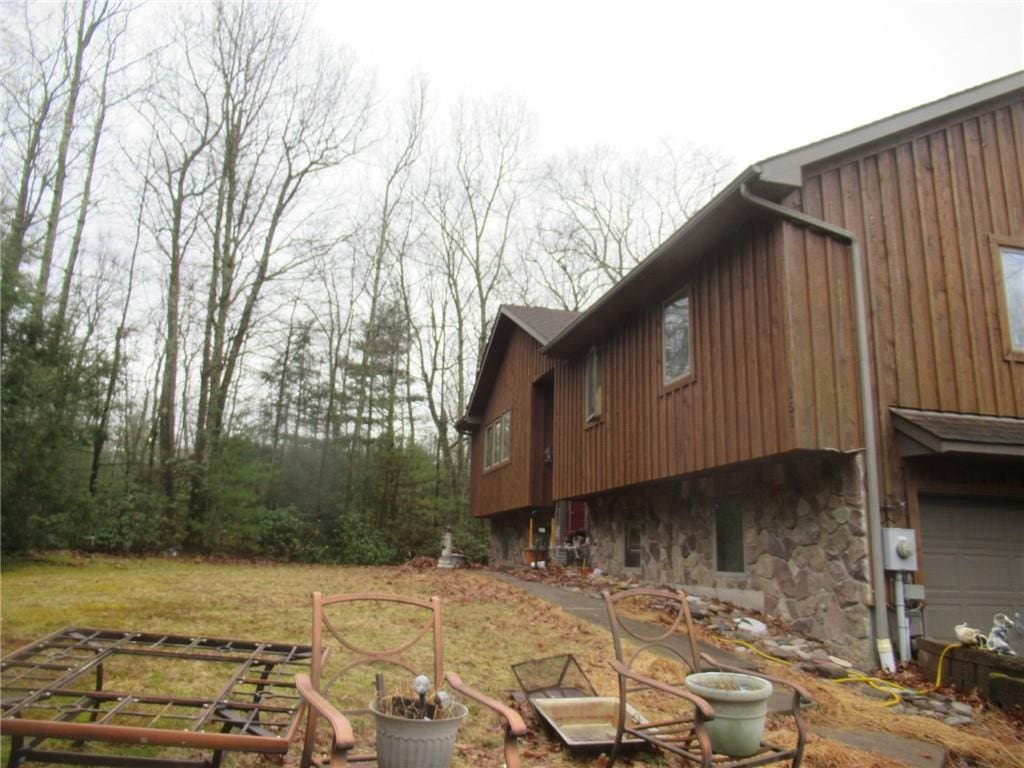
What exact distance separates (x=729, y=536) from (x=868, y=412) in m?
2.57

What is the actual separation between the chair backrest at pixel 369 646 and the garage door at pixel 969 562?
15.5ft

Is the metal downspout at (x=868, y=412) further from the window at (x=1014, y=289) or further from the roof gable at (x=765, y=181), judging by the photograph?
the window at (x=1014, y=289)

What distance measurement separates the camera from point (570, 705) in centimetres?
404

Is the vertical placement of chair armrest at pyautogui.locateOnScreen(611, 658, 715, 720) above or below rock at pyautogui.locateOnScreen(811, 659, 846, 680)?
above

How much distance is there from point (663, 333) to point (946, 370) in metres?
3.29

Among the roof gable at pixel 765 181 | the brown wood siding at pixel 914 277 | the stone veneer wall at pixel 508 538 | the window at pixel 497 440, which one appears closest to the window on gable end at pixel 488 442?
the window at pixel 497 440

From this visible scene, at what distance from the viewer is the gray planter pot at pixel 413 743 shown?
2371 millimetres

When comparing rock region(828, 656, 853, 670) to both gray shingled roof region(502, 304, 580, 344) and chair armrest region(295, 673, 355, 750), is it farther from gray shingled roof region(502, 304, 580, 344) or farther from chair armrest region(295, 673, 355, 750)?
gray shingled roof region(502, 304, 580, 344)

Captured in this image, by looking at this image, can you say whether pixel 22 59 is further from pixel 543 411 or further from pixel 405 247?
pixel 543 411

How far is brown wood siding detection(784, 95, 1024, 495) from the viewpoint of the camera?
652 cm

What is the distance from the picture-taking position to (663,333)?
9297 mm

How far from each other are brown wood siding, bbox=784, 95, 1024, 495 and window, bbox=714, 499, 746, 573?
6.78 ft

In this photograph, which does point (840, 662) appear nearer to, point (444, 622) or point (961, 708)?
point (961, 708)

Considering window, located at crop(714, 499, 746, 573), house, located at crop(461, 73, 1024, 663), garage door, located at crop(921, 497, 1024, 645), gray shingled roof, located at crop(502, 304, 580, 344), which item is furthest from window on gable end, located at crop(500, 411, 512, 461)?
garage door, located at crop(921, 497, 1024, 645)
